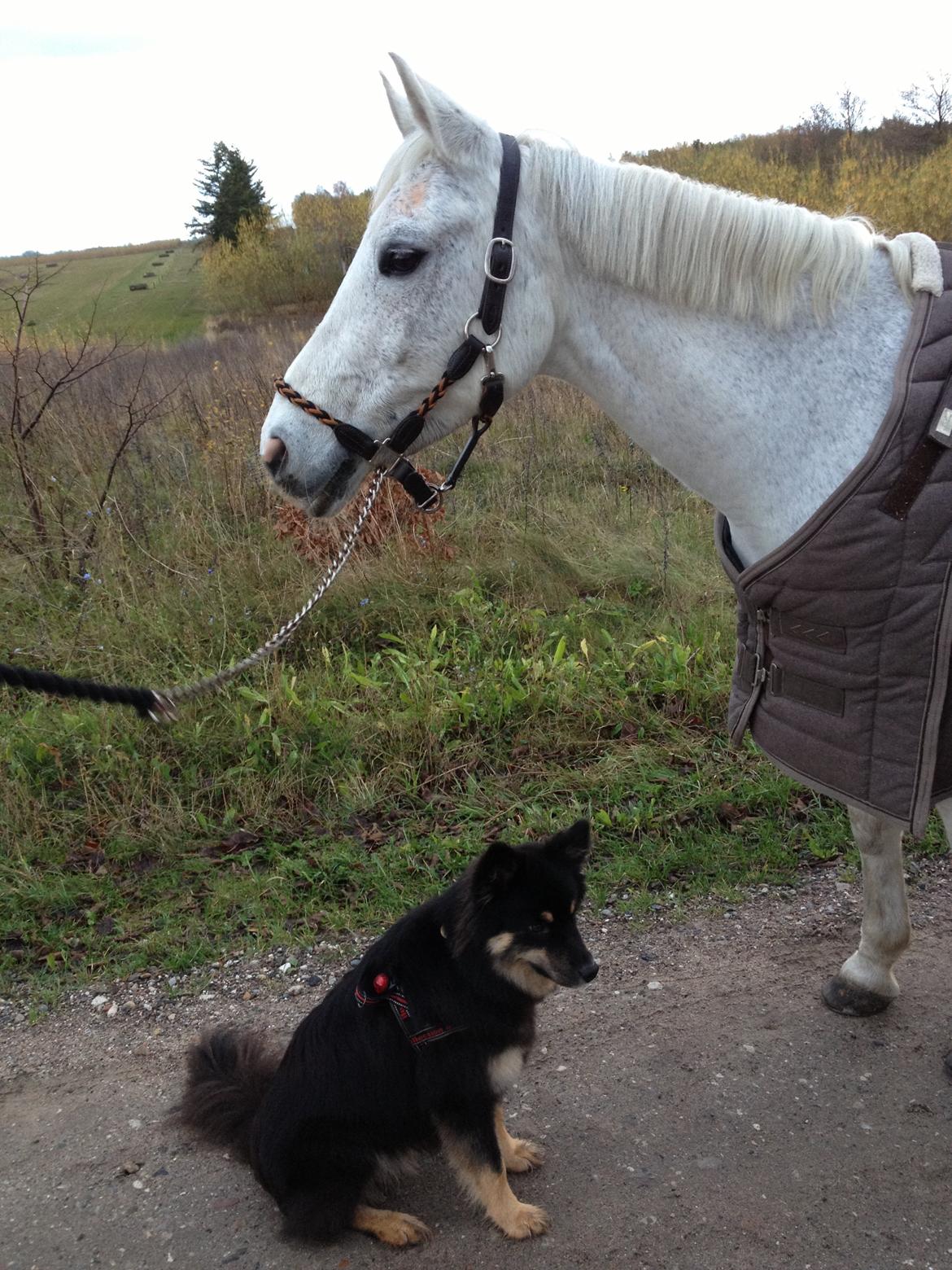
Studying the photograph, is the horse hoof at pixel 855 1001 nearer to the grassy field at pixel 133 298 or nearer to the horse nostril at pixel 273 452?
the horse nostril at pixel 273 452

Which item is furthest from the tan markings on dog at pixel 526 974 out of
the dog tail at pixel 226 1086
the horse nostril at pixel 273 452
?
the horse nostril at pixel 273 452

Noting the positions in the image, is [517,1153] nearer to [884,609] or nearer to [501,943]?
[501,943]

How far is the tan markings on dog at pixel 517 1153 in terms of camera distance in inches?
90.7

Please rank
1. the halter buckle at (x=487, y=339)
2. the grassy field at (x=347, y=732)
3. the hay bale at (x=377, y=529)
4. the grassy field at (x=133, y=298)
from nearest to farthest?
the halter buckle at (x=487, y=339)
the grassy field at (x=347, y=732)
the hay bale at (x=377, y=529)
the grassy field at (x=133, y=298)

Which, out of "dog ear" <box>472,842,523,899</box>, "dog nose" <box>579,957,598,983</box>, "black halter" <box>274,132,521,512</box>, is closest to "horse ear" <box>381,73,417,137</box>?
"black halter" <box>274,132,521,512</box>

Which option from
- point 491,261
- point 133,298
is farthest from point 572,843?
point 133,298

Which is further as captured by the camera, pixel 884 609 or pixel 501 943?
pixel 501 943

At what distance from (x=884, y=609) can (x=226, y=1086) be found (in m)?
2.02

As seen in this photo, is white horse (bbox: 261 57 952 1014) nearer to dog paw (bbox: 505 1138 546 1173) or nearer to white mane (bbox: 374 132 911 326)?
white mane (bbox: 374 132 911 326)

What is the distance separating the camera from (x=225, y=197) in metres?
27.7

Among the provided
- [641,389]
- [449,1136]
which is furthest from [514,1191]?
[641,389]

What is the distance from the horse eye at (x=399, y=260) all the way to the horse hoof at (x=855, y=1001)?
2.41m

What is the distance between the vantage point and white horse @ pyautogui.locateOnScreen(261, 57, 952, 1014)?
2025 mm

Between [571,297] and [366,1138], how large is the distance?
6.83ft
